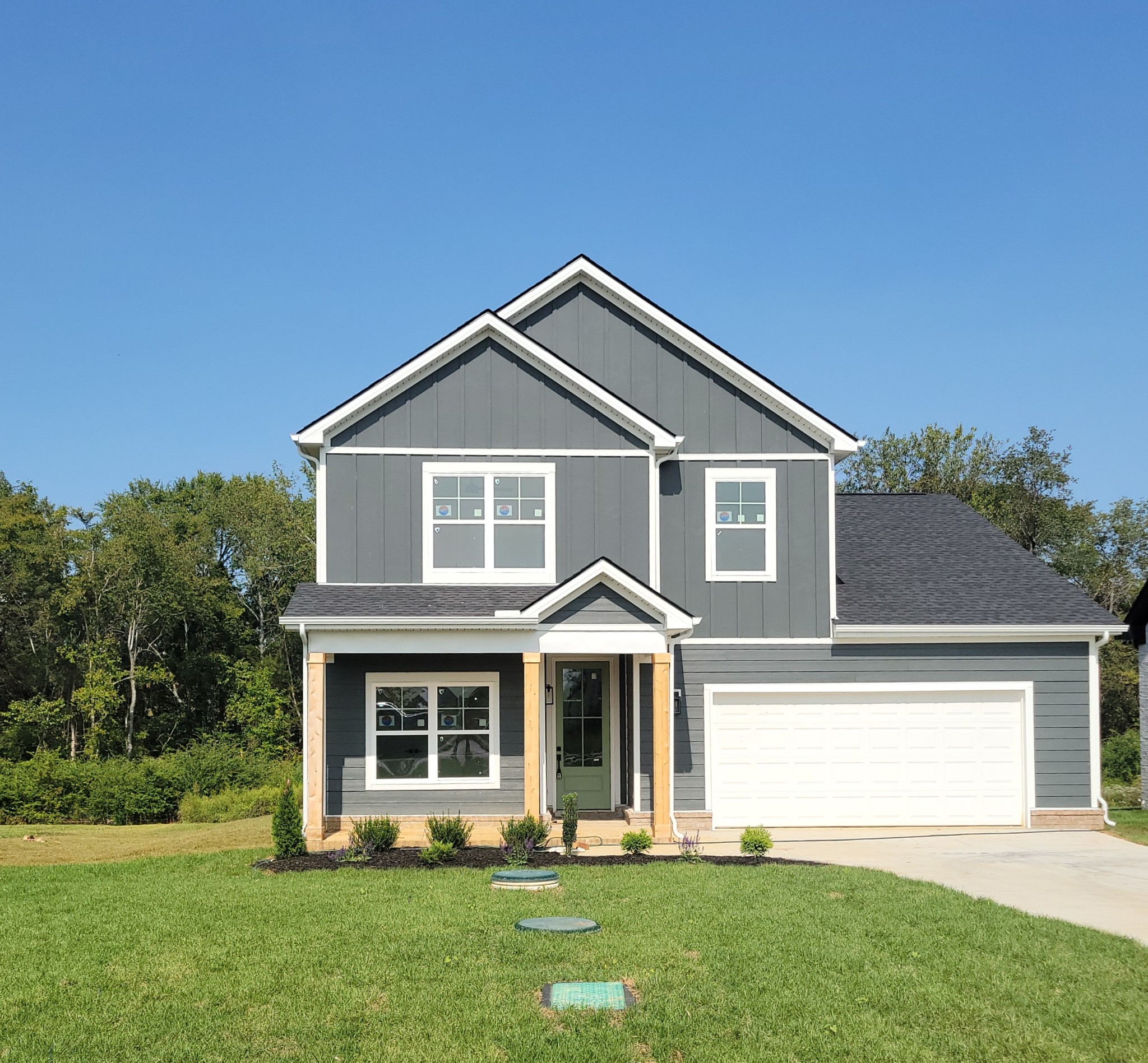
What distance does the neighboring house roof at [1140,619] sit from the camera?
2183 cm

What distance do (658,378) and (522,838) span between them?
7816 mm

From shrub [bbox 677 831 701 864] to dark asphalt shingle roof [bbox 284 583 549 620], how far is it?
12.5 ft

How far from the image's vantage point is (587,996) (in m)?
7.83

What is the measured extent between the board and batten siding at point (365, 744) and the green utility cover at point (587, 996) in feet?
28.7

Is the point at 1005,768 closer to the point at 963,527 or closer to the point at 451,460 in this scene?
the point at 963,527

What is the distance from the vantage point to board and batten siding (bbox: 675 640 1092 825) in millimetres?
17812

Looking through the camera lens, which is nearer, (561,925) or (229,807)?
(561,925)

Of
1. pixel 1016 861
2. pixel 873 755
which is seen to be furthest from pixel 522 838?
pixel 873 755

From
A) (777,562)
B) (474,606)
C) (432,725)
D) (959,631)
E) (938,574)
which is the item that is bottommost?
(432,725)

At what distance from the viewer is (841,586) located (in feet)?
61.8

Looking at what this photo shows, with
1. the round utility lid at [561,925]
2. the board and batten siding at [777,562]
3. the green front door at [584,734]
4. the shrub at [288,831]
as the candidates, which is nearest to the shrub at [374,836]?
the shrub at [288,831]

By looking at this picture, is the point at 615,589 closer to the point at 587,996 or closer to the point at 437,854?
the point at 437,854

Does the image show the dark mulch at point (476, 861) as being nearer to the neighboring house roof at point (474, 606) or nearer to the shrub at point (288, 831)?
the shrub at point (288, 831)

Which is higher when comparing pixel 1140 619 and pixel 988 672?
pixel 1140 619
